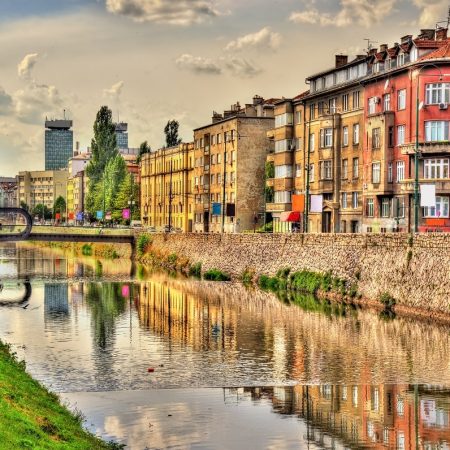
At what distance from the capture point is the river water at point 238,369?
104ft

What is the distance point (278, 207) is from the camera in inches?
4670

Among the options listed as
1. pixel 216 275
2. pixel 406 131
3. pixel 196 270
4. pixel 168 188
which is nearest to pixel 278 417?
pixel 406 131

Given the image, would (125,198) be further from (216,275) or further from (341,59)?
(216,275)

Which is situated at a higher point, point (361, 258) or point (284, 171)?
point (284, 171)

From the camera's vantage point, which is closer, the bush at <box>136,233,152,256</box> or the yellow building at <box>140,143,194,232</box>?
the bush at <box>136,233,152,256</box>

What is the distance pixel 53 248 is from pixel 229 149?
2631 inches

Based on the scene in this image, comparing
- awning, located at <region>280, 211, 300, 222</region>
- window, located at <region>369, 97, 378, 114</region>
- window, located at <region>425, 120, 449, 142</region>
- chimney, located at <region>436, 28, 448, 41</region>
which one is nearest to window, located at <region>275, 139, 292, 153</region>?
awning, located at <region>280, 211, 300, 222</region>

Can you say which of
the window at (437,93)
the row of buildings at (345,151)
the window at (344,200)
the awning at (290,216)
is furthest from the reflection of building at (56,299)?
the window at (437,93)

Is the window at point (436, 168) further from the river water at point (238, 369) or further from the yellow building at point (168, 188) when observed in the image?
the yellow building at point (168, 188)

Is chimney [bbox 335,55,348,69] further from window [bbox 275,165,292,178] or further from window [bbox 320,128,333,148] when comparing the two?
window [bbox 275,165,292,178]

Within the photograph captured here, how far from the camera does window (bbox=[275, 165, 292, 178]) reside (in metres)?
116

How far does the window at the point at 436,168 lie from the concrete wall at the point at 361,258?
35.3 ft

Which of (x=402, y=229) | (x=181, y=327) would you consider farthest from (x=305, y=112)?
(x=181, y=327)

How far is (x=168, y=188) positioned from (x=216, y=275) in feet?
257
